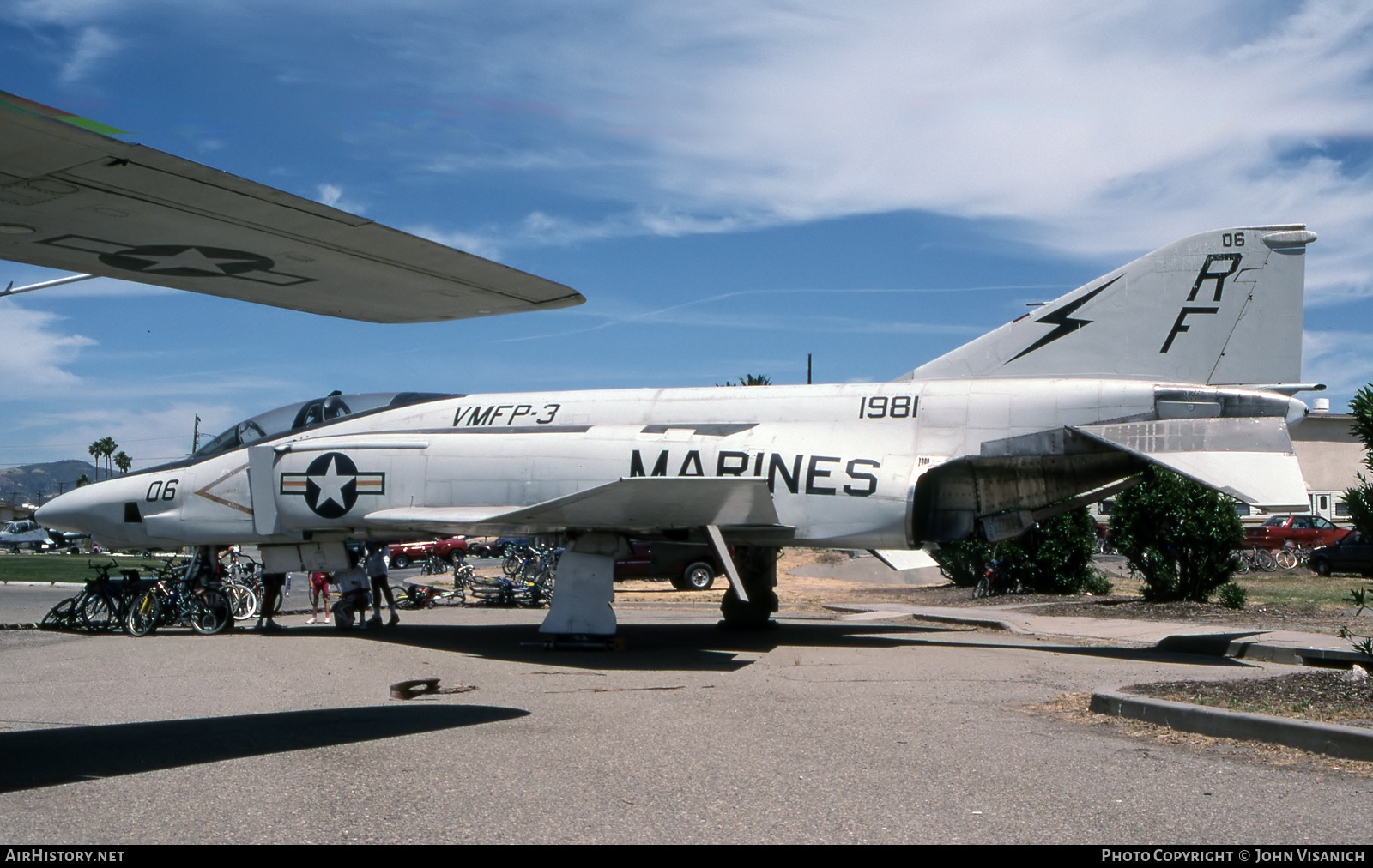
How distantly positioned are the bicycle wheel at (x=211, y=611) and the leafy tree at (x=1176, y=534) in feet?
49.2

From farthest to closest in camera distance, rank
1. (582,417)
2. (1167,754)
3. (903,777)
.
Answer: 1. (582,417)
2. (1167,754)
3. (903,777)

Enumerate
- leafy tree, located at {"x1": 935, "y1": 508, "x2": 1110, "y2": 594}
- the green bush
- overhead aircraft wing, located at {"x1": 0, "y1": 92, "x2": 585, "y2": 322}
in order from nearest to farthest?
1. overhead aircraft wing, located at {"x1": 0, "y1": 92, "x2": 585, "y2": 322}
2. the green bush
3. leafy tree, located at {"x1": 935, "y1": 508, "x2": 1110, "y2": 594}

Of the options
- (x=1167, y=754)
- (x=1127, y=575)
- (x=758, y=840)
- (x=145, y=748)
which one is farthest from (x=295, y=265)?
(x=1127, y=575)

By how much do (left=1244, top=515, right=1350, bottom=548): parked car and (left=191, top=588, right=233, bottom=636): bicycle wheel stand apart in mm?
32045

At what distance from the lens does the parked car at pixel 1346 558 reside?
1135 inches

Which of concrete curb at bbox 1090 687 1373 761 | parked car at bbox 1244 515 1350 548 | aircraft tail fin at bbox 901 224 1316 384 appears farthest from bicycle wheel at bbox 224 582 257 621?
parked car at bbox 1244 515 1350 548

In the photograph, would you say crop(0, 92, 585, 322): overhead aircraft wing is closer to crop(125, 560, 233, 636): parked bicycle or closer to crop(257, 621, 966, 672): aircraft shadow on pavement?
crop(257, 621, 966, 672): aircraft shadow on pavement

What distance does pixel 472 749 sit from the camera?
21.2 ft

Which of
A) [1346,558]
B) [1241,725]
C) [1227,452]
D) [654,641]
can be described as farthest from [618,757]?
[1346,558]

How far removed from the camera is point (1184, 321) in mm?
12430

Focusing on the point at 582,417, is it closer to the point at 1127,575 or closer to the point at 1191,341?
the point at 1191,341

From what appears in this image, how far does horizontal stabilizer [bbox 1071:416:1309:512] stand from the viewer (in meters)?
10.8

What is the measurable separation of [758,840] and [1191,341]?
10.2 metres

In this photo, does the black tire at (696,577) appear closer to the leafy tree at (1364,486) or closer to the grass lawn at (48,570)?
the grass lawn at (48,570)
